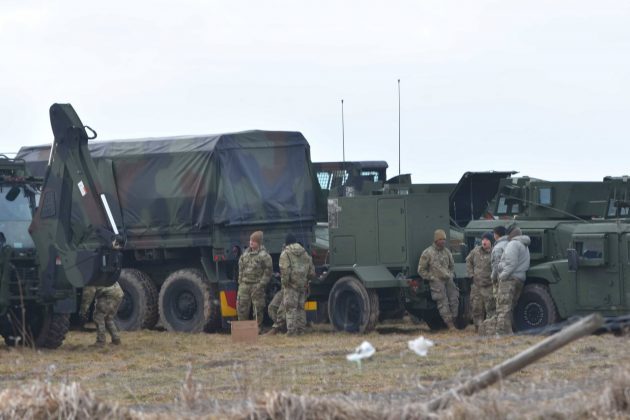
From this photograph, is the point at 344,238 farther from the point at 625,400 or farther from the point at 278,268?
the point at 625,400

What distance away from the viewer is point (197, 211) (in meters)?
23.2

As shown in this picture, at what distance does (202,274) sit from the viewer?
76.5ft

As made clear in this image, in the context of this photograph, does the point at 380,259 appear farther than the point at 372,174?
No

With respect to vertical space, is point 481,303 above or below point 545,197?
below

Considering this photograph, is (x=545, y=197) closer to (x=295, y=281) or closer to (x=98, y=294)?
(x=295, y=281)

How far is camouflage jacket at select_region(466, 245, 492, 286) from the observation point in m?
21.2

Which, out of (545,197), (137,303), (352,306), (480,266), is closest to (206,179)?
(137,303)

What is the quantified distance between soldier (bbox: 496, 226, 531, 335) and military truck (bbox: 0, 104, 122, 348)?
5.41 metres

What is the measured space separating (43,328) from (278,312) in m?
4.47

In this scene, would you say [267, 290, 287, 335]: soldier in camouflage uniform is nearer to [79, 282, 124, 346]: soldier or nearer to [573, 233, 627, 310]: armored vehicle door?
[79, 282, 124, 346]: soldier

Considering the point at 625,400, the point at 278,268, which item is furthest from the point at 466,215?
the point at 625,400

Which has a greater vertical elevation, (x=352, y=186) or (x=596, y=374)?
(x=352, y=186)

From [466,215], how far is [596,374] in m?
12.2

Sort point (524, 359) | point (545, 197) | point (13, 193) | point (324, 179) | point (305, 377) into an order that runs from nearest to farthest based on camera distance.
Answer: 1. point (524, 359)
2. point (305, 377)
3. point (13, 193)
4. point (545, 197)
5. point (324, 179)
